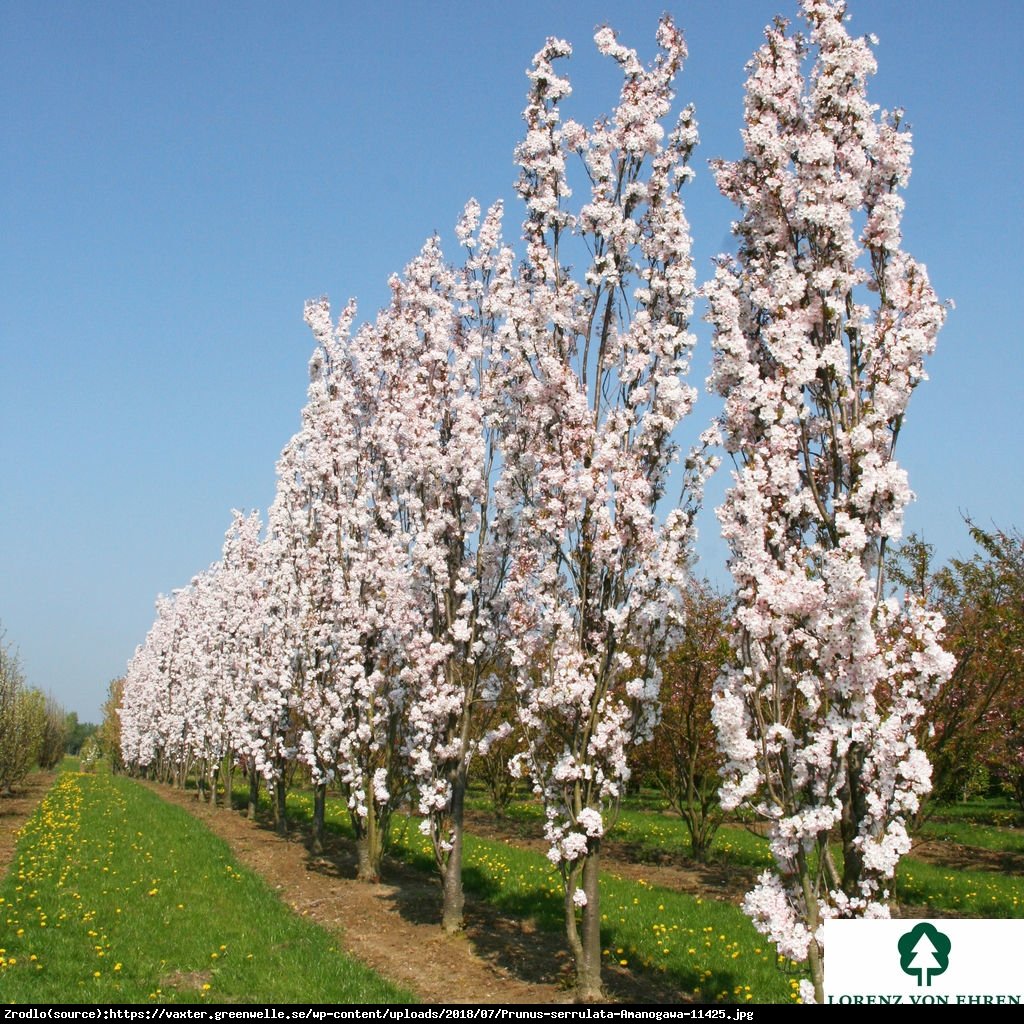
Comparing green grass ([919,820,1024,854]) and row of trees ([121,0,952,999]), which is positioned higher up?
row of trees ([121,0,952,999])

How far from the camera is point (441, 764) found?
11352 mm

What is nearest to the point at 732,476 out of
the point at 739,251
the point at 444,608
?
the point at 739,251

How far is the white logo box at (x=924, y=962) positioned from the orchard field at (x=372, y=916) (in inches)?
19.3

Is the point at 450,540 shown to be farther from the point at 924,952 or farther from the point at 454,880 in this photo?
the point at 924,952

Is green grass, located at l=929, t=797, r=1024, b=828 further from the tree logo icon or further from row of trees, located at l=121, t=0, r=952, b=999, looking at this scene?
the tree logo icon

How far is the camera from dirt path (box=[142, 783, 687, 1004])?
341 inches

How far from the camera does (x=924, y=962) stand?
6.28 m

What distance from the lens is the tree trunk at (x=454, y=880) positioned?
1092 centimetres

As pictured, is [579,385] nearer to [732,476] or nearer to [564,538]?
[564,538]

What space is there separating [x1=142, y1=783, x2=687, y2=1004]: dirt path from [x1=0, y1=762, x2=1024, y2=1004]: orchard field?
4 centimetres

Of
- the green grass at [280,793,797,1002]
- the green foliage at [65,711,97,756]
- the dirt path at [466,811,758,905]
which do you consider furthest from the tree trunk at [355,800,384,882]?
the green foliage at [65,711,97,756]

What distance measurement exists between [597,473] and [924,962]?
4737 millimetres

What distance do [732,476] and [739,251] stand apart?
2187 millimetres

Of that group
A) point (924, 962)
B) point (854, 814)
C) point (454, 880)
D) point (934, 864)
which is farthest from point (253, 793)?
point (854, 814)
